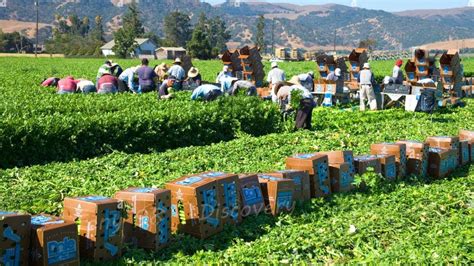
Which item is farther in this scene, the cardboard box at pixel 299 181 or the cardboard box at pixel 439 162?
the cardboard box at pixel 439 162

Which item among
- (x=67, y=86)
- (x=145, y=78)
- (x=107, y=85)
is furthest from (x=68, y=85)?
(x=145, y=78)

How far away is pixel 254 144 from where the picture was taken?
471 inches

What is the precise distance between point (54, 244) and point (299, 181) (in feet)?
11.1

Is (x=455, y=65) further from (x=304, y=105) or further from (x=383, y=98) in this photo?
(x=304, y=105)

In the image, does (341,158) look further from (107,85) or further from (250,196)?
(107,85)

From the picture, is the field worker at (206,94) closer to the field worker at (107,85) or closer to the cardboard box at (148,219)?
the field worker at (107,85)

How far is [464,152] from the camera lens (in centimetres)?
1084

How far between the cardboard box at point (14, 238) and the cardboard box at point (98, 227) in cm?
44

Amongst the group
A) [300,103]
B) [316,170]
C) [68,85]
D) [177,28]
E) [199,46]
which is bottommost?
[316,170]

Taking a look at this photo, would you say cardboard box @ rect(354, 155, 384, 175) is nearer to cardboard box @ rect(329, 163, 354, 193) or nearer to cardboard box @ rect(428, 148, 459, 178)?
cardboard box @ rect(329, 163, 354, 193)

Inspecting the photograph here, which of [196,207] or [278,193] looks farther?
[278,193]

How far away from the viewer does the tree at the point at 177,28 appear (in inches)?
5770

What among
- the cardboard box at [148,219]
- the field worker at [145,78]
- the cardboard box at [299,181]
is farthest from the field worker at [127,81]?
the cardboard box at [148,219]

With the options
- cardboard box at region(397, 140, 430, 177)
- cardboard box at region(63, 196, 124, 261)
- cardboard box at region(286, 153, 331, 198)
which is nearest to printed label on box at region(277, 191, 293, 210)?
cardboard box at region(286, 153, 331, 198)
